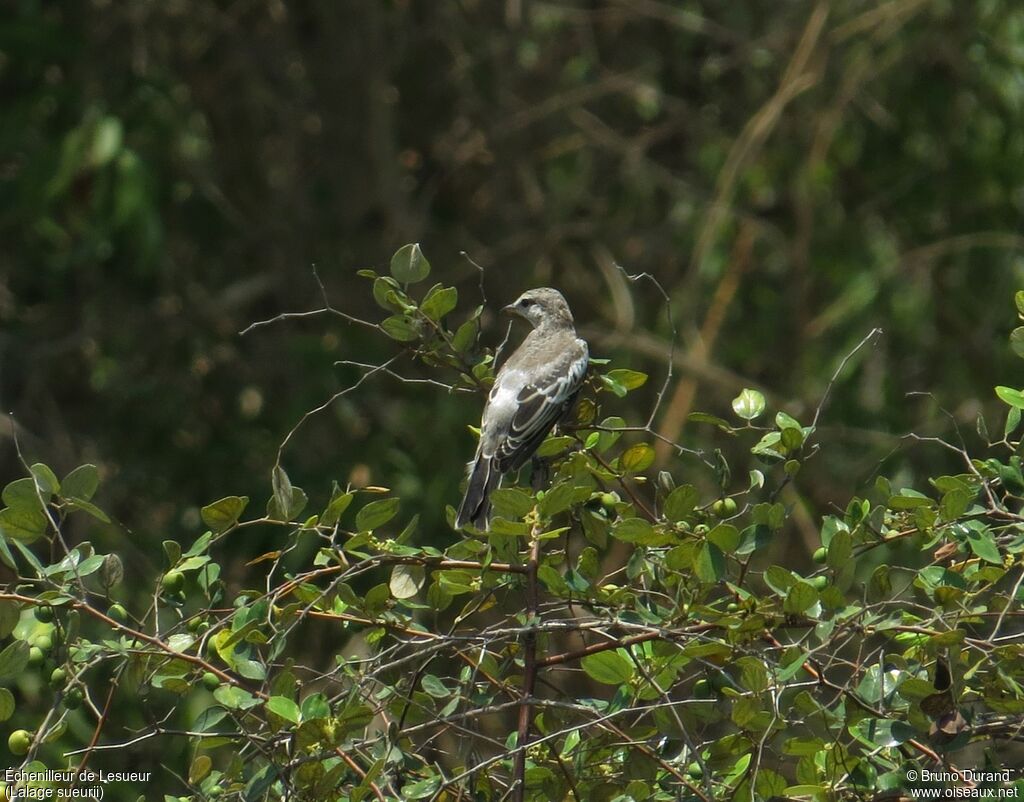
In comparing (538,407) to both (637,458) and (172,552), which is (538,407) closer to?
(637,458)

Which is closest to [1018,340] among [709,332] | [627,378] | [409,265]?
[627,378]

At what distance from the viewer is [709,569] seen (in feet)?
10.5

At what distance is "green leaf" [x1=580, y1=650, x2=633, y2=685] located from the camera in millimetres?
3225

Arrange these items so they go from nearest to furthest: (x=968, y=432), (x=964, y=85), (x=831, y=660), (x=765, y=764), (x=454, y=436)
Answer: (x=831, y=660) < (x=765, y=764) < (x=454, y=436) < (x=968, y=432) < (x=964, y=85)

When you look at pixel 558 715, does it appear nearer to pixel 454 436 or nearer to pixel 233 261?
pixel 454 436

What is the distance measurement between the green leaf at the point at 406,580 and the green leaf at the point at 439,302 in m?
0.67

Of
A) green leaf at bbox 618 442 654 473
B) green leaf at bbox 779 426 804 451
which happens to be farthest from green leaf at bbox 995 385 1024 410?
green leaf at bbox 618 442 654 473

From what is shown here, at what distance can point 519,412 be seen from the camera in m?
5.46

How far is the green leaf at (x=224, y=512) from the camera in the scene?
329 cm

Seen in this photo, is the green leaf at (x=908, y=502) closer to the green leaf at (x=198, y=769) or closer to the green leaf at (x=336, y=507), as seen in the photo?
the green leaf at (x=336, y=507)

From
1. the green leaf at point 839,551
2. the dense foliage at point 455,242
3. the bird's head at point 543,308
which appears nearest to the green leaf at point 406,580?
the green leaf at point 839,551

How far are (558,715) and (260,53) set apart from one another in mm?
8230

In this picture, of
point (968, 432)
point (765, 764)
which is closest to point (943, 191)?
point (968, 432)

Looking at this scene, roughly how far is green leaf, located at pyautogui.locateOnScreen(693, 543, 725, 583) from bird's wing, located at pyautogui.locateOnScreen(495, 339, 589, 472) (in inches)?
73.1
